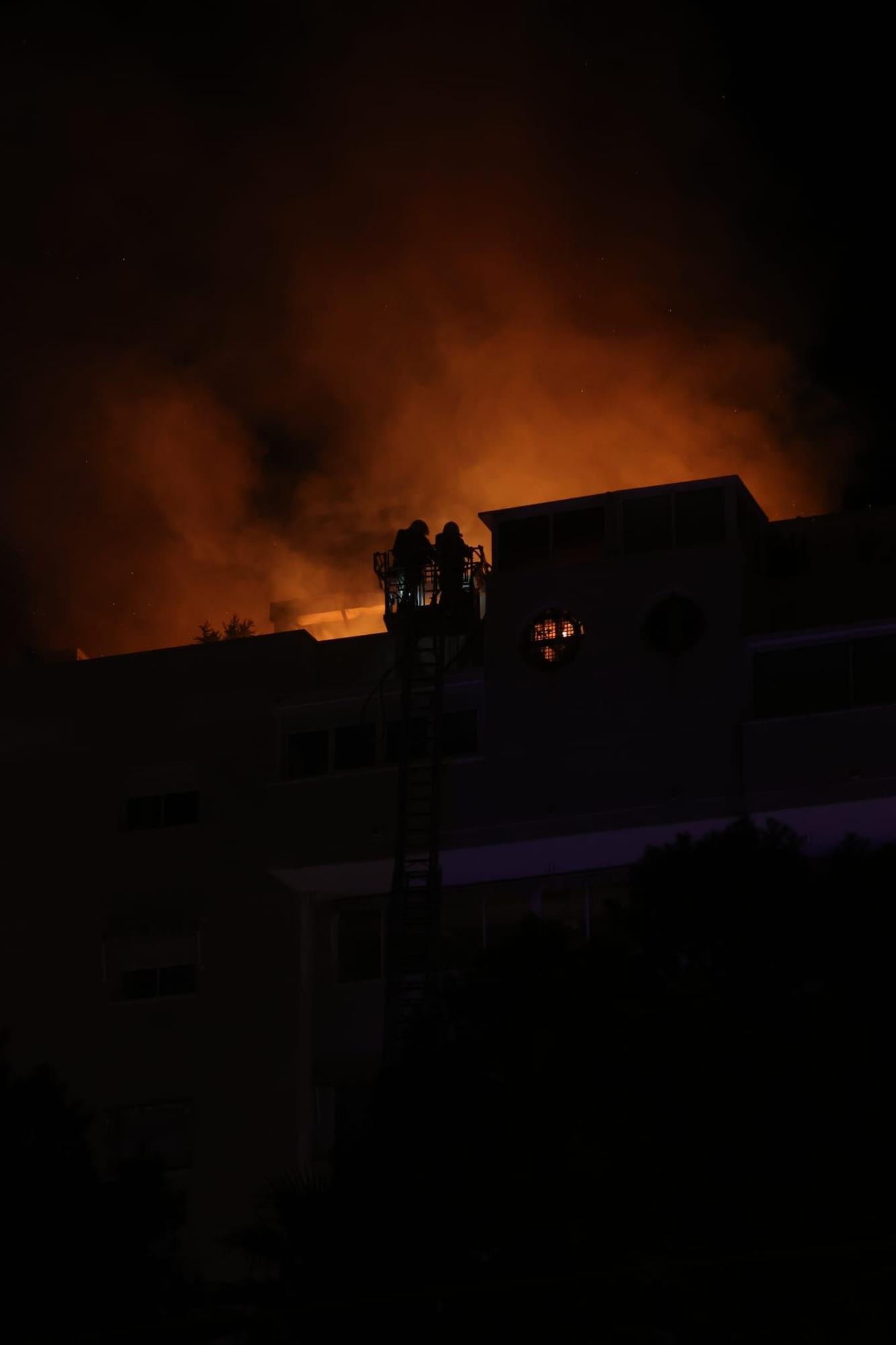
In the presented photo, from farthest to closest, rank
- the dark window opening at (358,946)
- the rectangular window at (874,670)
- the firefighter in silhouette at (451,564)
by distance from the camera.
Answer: the firefighter in silhouette at (451,564), the dark window opening at (358,946), the rectangular window at (874,670)

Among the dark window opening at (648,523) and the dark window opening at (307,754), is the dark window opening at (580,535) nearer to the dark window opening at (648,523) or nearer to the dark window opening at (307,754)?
the dark window opening at (648,523)

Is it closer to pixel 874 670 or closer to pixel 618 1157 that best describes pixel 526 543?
pixel 874 670

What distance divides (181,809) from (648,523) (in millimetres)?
10039

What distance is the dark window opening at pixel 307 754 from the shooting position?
131 ft

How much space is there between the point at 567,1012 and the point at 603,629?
13.5 m

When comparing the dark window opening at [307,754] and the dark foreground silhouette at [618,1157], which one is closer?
the dark foreground silhouette at [618,1157]

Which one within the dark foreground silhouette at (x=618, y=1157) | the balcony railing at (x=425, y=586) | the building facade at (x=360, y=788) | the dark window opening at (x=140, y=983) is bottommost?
the dark foreground silhouette at (x=618, y=1157)

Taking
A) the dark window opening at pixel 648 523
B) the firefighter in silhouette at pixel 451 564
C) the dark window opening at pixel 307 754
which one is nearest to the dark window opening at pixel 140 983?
the dark window opening at pixel 307 754

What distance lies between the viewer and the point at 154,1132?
39.1 meters

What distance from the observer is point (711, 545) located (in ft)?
125

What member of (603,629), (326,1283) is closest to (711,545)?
(603,629)

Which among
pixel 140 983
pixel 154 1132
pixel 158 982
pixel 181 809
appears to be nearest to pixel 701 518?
pixel 181 809

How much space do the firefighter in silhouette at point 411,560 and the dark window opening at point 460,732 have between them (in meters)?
2.11

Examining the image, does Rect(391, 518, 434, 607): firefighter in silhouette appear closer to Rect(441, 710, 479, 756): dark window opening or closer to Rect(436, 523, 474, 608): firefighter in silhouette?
Rect(436, 523, 474, 608): firefighter in silhouette
